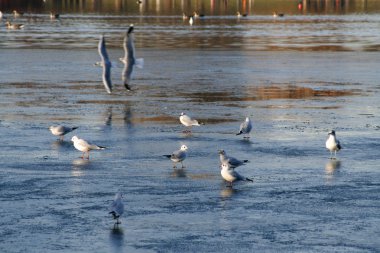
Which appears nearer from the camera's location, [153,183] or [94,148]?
[153,183]

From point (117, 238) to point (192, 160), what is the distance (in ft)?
18.9

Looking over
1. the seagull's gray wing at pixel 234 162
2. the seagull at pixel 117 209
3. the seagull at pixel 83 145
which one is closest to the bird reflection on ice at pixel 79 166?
the seagull at pixel 83 145

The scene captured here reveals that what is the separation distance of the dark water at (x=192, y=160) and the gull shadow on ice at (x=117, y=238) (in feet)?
0.12

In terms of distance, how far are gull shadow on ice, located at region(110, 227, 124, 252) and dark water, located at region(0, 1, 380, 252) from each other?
4cm

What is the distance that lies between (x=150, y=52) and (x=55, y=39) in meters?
12.9

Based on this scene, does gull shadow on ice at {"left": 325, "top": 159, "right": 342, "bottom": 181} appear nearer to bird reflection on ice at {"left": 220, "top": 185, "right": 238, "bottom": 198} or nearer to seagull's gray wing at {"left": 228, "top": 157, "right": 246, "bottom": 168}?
seagull's gray wing at {"left": 228, "top": 157, "right": 246, "bottom": 168}

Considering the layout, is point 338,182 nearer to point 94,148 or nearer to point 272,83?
point 94,148

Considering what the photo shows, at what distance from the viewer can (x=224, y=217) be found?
44.1ft

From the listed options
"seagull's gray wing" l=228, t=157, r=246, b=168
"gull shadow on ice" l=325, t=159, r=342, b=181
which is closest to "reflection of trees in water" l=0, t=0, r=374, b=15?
"gull shadow on ice" l=325, t=159, r=342, b=181

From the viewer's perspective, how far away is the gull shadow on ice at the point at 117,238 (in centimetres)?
1188

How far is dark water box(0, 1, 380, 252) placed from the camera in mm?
12555

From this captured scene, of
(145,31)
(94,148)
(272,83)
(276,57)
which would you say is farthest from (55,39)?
(94,148)

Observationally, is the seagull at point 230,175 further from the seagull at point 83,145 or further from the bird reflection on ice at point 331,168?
Answer: the seagull at point 83,145

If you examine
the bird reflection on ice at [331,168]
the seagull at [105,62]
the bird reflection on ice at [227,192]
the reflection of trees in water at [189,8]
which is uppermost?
the seagull at [105,62]
